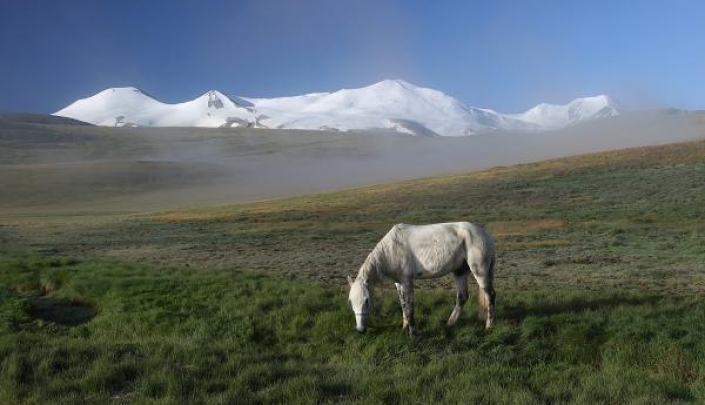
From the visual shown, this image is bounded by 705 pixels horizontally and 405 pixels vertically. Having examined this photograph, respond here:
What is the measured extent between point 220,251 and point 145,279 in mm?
16893

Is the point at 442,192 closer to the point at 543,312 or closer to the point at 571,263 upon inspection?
the point at 571,263

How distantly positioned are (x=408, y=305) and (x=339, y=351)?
1565 mm

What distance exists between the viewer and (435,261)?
38.1ft

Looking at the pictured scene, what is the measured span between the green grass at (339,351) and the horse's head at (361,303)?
36cm

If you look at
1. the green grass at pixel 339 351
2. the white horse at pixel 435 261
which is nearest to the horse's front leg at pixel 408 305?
the white horse at pixel 435 261

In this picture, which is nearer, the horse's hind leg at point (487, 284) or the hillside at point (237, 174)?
the horse's hind leg at point (487, 284)

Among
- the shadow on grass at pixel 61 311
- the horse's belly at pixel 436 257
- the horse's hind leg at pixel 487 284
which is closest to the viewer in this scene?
the horse's hind leg at pixel 487 284

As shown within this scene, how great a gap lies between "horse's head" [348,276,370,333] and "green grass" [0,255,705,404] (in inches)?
14.1

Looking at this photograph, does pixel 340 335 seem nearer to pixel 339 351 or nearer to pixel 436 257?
pixel 339 351

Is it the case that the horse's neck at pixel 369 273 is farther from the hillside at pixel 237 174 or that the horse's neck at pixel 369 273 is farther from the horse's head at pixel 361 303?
the hillside at pixel 237 174

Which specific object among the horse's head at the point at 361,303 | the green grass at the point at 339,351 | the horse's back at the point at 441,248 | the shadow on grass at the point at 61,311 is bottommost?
the shadow on grass at the point at 61,311

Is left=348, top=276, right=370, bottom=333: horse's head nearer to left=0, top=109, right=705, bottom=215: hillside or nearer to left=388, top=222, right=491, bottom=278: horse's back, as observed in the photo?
left=388, top=222, right=491, bottom=278: horse's back

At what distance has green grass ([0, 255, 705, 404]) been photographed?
7945 millimetres

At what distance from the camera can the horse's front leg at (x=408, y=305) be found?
11273mm
